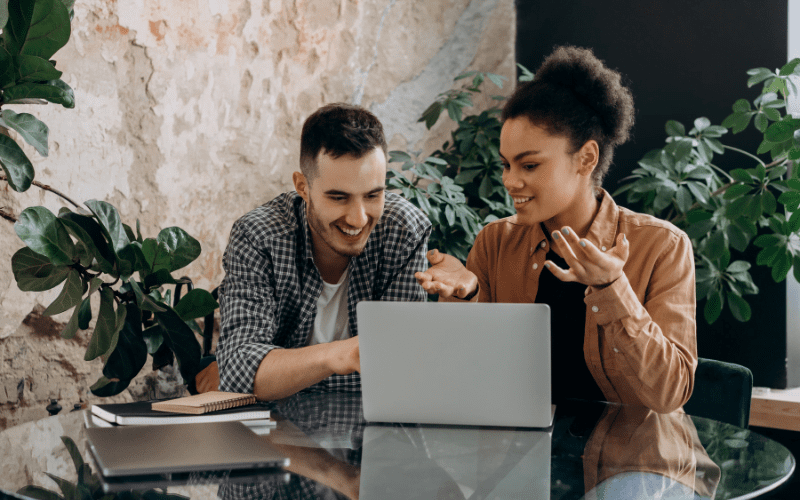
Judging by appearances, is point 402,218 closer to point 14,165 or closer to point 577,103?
point 577,103

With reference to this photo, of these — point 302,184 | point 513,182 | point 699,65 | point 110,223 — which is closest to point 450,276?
point 513,182

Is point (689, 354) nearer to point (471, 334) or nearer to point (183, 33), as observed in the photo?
point (471, 334)

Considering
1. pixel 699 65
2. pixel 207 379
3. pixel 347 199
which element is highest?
pixel 699 65

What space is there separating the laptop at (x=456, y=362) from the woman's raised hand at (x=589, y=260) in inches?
6.8

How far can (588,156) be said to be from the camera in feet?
5.20

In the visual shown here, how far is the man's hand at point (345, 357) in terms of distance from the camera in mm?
1287

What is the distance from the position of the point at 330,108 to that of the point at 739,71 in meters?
1.43

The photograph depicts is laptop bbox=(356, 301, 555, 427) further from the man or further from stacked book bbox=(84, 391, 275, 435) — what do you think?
the man

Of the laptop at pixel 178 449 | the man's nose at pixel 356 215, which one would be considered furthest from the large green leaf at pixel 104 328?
the man's nose at pixel 356 215

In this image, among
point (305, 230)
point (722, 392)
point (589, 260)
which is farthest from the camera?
point (305, 230)

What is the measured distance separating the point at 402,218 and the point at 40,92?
88 centimetres

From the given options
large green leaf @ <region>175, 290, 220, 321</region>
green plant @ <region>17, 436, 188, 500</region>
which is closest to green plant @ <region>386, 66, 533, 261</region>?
large green leaf @ <region>175, 290, 220, 321</region>

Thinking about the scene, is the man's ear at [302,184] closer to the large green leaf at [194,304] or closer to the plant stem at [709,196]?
the large green leaf at [194,304]

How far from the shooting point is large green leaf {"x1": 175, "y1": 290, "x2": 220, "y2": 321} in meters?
1.67
